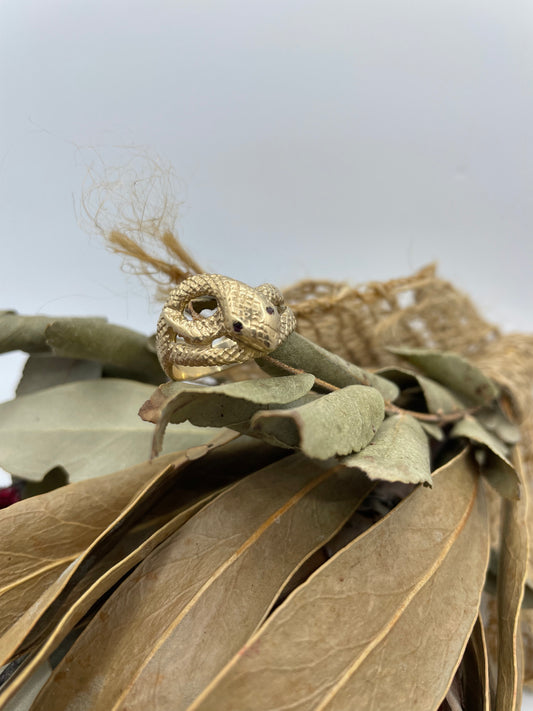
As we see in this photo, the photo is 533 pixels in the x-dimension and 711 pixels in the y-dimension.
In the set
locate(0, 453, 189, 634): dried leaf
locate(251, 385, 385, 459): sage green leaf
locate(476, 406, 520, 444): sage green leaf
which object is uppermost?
locate(251, 385, 385, 459): sage green leaf

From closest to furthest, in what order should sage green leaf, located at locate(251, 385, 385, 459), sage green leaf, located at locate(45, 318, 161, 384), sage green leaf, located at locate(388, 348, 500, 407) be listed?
1. sage green leaf, located at locate(251, 385, 385, 459)
2. sage green leaf, located at locate(45, 318, 161, 384)
3. sage green leaf, located at locate(388, 348, 500, 407)

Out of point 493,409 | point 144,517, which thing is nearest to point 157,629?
point 144,517

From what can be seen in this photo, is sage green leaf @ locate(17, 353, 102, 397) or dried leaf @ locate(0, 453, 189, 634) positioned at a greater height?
sage green leaf @ locate(17, 353, 102, 397)

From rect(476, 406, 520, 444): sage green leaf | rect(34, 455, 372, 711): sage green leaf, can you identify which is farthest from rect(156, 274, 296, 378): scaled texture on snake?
rect(476, 406, 520, 444): sage green leaf

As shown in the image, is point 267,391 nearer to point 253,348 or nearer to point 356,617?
point 253,348

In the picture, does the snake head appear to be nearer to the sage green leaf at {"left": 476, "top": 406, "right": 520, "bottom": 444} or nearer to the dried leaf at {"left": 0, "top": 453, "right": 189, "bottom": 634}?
the dried leaf at {"left": 0, "top": 453, "right": 189, "bottom": 634}

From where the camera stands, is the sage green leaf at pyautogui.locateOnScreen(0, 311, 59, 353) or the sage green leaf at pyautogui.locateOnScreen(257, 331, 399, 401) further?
the sage green leaf at pyautogui.locateOnScreen(0, 311, 59, 353)
